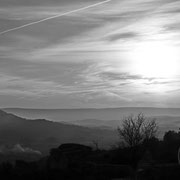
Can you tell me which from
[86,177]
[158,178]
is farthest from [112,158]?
[158,178]

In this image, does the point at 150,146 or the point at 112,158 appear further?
the point at 150,146

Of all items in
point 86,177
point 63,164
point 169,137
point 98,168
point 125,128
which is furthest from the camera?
point 125,128

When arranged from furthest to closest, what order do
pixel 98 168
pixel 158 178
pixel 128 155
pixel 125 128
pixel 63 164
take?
pixel 125 128 → pixel 128 155 → pixel 63 164 → pixel 98 168 → pixel 158 178

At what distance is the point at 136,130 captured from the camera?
229 feet

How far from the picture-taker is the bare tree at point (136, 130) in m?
67.6

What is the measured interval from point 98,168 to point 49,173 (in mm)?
3347

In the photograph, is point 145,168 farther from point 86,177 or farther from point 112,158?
point 112,158

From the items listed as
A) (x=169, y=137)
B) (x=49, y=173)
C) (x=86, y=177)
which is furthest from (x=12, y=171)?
(x=169, y=137)

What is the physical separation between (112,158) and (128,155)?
4.52 feet

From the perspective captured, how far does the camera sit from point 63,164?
40750mm

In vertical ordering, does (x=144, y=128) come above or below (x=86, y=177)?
above

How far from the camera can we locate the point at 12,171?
128ft

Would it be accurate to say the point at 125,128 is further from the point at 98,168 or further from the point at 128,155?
the point at 98,168

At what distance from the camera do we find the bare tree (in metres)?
67.6
